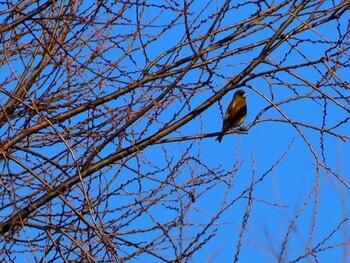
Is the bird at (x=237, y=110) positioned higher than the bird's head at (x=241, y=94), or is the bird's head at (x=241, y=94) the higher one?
the bird's head at (x=241, y=94)

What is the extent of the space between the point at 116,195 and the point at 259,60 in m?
1.22

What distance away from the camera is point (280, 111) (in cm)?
443

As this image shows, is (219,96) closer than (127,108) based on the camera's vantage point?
Yes

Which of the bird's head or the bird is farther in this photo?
the bird's head

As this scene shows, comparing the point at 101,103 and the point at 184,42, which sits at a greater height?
the point at 184,42

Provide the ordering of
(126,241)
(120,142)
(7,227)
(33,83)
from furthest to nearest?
(33,83) → (120,142) → (7,227) → (126,241)

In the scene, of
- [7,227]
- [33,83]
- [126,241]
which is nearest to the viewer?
[126,241]

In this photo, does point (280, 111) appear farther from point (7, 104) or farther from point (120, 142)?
point (7, 104)

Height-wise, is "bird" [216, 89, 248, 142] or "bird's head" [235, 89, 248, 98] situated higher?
"bird's head" [235, 89, 248, 98]

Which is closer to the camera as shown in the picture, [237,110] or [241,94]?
[237,110]

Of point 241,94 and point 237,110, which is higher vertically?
point 241,94

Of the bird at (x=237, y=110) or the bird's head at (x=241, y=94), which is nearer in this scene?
the bird at (x=237, y=110)

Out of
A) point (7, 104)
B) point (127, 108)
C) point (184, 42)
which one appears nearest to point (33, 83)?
point (7, 104)

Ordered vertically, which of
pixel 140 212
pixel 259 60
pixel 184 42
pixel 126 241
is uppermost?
pixel 184 42
